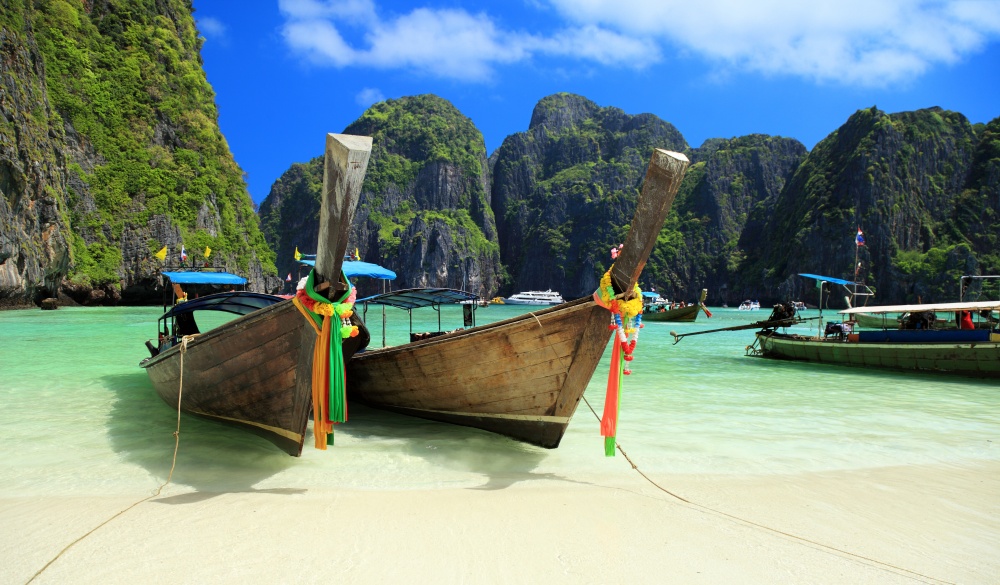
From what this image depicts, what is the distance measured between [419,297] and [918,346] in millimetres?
11398

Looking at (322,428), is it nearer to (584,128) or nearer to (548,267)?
(548,267)

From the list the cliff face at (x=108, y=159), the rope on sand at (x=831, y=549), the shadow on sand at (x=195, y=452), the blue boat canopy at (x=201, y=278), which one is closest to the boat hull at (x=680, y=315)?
the blue boat canopy at (x=201, y=278)

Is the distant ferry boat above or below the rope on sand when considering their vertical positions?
above

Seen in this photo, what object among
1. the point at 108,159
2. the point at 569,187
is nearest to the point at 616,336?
the point at 108,159

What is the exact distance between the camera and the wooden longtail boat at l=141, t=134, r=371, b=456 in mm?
3574

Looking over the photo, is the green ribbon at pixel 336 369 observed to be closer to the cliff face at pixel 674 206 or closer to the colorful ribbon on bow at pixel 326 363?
the colorful ribbon on bow at pixel 326 363

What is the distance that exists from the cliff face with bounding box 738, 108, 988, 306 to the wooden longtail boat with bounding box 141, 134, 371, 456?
83.8 metres

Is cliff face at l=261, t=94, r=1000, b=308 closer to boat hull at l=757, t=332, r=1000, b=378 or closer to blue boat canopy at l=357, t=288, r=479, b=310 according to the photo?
boat hull at l=757, t=332, r=1000, b=378

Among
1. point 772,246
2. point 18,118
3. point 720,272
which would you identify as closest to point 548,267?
point 720,272

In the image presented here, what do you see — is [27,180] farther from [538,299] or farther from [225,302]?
[538,299]

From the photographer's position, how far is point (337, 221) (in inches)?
145

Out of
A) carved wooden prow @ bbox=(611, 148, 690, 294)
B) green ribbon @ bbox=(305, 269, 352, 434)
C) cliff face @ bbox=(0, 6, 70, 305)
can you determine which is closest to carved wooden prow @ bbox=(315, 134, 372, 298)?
green ribbon @ bbox=(305, 269, 352, 434)

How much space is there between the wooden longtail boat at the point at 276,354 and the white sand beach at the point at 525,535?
0.80 meters

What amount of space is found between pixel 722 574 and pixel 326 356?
3125mm
